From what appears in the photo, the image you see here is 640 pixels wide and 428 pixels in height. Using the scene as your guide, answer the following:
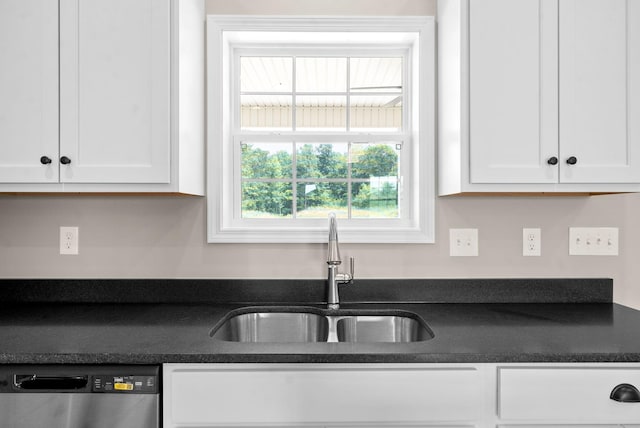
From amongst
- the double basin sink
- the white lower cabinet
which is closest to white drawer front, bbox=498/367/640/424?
the white lower cabinet

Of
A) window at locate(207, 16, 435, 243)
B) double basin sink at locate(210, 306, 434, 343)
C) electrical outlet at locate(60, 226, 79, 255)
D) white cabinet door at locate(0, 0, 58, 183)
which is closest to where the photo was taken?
white cabinet door at locate(0, 0, 58, 183)

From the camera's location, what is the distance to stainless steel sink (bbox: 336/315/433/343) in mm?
1662

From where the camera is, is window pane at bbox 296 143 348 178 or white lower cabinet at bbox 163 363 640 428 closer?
white lower cabinet at bbox 163 363 640 428

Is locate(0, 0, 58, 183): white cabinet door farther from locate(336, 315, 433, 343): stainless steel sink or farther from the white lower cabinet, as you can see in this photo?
locate(336, 315, 433, 343): stainless steel sink

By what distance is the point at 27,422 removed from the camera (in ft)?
3.75

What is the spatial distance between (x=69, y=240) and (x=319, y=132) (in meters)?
1.24

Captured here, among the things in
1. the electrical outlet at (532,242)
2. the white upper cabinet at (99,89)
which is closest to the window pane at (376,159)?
the electrical outlet at (532,242)

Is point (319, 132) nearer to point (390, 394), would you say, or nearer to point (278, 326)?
point (278, 326)

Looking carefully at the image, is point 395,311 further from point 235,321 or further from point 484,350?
point 235,321

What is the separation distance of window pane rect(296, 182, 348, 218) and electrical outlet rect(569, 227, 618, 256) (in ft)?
3.41

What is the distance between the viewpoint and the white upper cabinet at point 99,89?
1.45m

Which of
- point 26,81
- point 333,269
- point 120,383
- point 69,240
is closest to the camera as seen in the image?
point 120,383

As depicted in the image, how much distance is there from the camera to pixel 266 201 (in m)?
1.96

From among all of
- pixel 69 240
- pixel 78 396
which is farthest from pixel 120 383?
pixel 69 240
